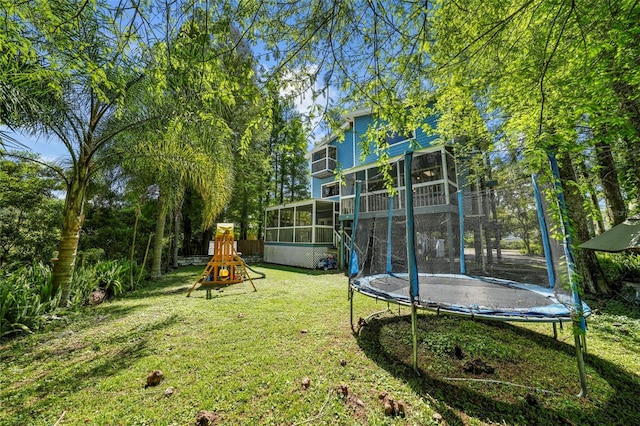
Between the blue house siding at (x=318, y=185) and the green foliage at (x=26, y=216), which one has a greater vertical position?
the blue house siding at (x=318, y=185)

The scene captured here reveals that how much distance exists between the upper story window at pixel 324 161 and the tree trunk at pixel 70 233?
12.2 m

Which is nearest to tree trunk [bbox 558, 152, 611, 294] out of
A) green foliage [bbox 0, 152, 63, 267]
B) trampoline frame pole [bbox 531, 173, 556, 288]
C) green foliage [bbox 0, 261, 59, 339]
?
trampoline frame pole [bbox 531, 173, 556, 288]

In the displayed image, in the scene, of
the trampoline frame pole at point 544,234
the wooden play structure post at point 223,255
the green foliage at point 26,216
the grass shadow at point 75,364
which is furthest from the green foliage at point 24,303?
the trampoline frame pole at point 544,234

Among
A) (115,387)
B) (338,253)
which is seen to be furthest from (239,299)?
(338,253)

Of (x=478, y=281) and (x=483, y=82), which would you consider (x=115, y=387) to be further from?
(x=483, y=82)

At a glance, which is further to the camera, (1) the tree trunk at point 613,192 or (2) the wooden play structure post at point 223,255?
(2) the wooden play structure post at point 223,255

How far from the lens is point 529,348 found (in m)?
3.06

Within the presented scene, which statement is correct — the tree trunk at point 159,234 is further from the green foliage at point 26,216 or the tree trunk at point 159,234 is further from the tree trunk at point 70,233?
the tree trunk at point 70,233

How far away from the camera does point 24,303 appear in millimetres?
3701

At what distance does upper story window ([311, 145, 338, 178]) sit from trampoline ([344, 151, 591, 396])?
1023 cm

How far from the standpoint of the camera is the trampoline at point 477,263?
241 centimetres

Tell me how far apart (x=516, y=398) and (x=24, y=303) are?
6.53 metres

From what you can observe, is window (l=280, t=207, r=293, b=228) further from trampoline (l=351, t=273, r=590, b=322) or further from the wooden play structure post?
trampoline (l=351, t=273, r=590, b=322)

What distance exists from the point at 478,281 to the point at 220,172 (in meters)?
6.76
